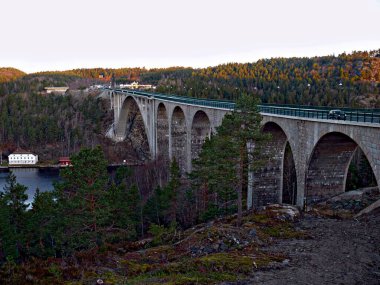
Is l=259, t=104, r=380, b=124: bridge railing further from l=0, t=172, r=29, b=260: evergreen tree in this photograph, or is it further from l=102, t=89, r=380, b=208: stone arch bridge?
l=0, t=172, r=29, b=260: evergreen tree

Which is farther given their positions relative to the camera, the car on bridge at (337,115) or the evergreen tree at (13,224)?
the evergreen tree at (13,224)

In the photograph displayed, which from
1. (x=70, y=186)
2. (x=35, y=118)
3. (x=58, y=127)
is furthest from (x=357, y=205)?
(x=35, y=118)

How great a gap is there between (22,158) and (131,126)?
84.5ft

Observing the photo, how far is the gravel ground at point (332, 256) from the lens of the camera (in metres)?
15.3

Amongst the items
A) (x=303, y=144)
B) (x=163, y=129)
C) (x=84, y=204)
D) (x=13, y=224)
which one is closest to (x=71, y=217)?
(x=84, y=204)

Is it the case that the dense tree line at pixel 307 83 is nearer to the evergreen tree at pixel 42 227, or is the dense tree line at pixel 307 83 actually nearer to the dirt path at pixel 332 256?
the evergreen tree at pixel 42 227

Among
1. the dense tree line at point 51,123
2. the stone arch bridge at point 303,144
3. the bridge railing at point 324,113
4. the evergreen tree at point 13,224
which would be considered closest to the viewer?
the bridge railing at point 324,113

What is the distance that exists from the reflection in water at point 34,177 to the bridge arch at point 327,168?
42324 millimetres

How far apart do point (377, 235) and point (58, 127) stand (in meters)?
100

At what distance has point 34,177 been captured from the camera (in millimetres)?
75562

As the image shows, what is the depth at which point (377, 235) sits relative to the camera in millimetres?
20250

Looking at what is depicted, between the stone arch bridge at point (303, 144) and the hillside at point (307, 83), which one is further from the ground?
the hillside at point (307, 83)

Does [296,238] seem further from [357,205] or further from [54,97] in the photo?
[54,97]

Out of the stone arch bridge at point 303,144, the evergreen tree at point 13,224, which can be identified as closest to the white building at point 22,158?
the stone arch bridge at point 303,144
